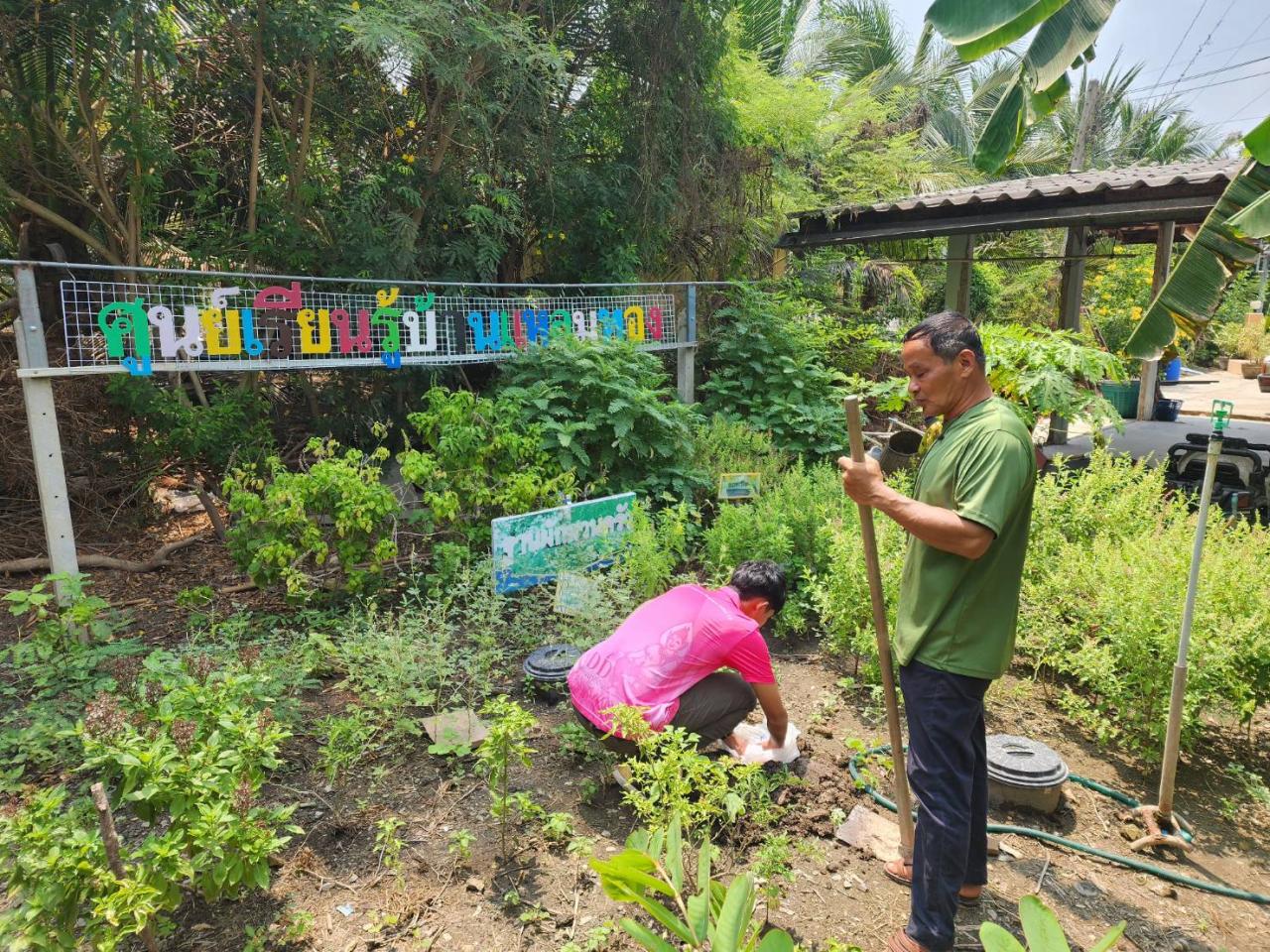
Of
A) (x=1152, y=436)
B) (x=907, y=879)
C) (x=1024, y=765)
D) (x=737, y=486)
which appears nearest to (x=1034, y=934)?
(x=907, y=879)

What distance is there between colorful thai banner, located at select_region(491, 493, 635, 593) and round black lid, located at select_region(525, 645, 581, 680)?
29.6 inches

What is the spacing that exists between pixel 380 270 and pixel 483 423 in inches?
79.3

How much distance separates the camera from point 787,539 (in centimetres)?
477

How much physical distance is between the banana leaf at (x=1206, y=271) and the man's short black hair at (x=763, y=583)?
1996 millimetres

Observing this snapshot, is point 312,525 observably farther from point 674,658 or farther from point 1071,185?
point 1071,185

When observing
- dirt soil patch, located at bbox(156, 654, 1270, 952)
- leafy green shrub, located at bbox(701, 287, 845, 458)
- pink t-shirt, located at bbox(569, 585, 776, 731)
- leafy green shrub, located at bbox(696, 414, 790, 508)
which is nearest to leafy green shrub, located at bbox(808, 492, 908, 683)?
dirt soil patch, located at bbox(156, 654, 1270, 952)

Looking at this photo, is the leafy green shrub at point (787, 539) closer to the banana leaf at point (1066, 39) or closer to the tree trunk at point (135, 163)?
the banana leaf at point (1066, 39)

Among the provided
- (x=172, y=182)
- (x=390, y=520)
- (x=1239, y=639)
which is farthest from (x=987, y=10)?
(x=172, y=182)

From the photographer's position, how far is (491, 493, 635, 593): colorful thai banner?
4656 millimetres

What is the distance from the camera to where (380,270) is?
20.6 ft

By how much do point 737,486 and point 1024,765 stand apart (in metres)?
2.99

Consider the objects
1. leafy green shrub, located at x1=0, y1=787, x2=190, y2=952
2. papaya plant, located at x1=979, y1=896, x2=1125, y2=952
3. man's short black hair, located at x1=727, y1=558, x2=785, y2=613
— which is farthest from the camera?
man's short black hair, located at x1=727, y1=558, x2=785, y2=613

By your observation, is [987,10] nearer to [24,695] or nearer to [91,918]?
[91,918]

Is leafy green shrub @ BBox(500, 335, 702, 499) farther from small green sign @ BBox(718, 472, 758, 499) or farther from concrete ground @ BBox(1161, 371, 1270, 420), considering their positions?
concrete ground @ BBox(1161, 371, 1270, 420)
